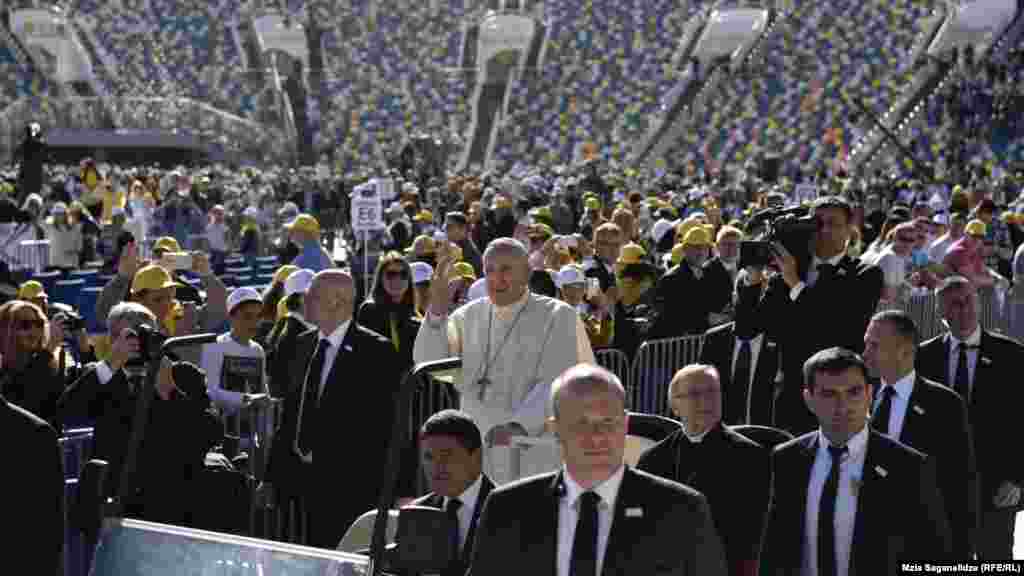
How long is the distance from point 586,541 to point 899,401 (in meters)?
2.90

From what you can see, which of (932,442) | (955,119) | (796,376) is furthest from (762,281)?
(955,119)

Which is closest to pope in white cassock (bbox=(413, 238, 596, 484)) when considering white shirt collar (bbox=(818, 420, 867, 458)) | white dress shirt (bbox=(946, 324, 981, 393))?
white dress shirt (bbox=(946, 324, 981, 393))

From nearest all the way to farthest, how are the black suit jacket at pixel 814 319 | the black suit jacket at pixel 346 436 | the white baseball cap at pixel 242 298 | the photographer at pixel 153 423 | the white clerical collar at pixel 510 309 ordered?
the photographer at pixel 153 423, the white clerical collar at pixel 510 309, the black suit jacket at pixel 346 436, the black suit jacket at pixel 814 319, the white baseball cap at pixel 242 298

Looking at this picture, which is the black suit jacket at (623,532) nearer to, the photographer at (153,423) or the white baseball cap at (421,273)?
the photographer at (153,423)

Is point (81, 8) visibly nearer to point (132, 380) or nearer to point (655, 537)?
point (132, 380)

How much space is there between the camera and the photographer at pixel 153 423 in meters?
7.66

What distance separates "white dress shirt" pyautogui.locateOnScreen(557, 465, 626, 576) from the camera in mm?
4676

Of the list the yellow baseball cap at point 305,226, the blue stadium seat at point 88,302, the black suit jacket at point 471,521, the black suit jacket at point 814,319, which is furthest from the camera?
the blue stadium seat at point 88,302

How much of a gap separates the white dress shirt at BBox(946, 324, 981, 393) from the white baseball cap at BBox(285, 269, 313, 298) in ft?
12.6

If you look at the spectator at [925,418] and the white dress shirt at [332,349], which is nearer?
the spectator at [925,418]

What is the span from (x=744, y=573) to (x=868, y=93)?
4299 cm

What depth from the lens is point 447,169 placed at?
49156mm

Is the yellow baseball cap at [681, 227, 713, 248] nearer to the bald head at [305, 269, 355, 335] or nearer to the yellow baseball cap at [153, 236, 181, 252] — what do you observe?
the yellow baseball cap at [153, 236, 181, 252]

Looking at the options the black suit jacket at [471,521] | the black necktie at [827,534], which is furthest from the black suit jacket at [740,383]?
the black suit jacket at [471,521]
